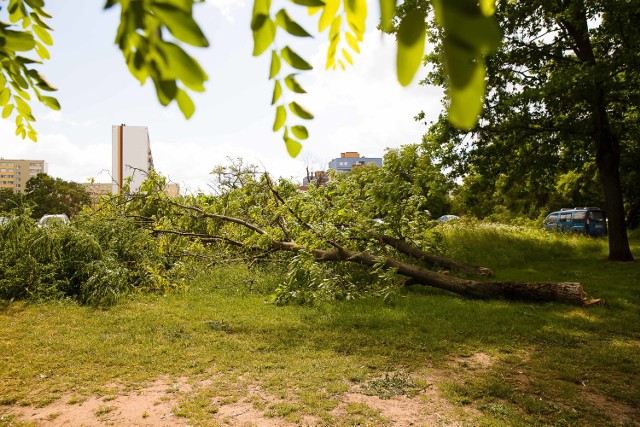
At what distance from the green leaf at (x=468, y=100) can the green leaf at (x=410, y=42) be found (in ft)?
0.27

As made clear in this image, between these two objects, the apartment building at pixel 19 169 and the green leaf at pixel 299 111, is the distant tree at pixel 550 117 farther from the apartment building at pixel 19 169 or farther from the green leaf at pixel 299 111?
the apartment building at pixel 19 169

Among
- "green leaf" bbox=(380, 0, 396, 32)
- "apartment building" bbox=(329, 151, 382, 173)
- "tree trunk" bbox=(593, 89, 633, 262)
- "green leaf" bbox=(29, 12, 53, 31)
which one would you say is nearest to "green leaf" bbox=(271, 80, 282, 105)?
"green leaf" bbox=(380, 0, 396, 32)

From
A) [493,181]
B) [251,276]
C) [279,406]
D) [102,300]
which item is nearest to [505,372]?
[279,406]

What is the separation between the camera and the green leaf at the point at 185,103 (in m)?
0.84

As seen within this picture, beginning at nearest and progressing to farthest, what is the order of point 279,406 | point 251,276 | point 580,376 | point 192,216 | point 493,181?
point 279,406 → point 580,376 → point 251,276 → point 192,216 → point 493,181

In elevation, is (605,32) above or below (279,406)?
above

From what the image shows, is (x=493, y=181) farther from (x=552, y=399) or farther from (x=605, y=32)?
(x=552, y=399)

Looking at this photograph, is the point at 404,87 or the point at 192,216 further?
the point at 192,216

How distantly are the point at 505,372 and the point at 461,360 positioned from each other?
52 cm

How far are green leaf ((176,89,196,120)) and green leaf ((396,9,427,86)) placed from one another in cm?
45

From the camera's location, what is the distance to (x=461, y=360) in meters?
5.05

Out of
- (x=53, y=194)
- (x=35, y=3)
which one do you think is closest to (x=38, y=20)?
(x=35, y=3)

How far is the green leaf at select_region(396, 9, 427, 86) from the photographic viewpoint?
0.55 m

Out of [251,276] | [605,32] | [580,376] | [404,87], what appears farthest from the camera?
[605,32]
